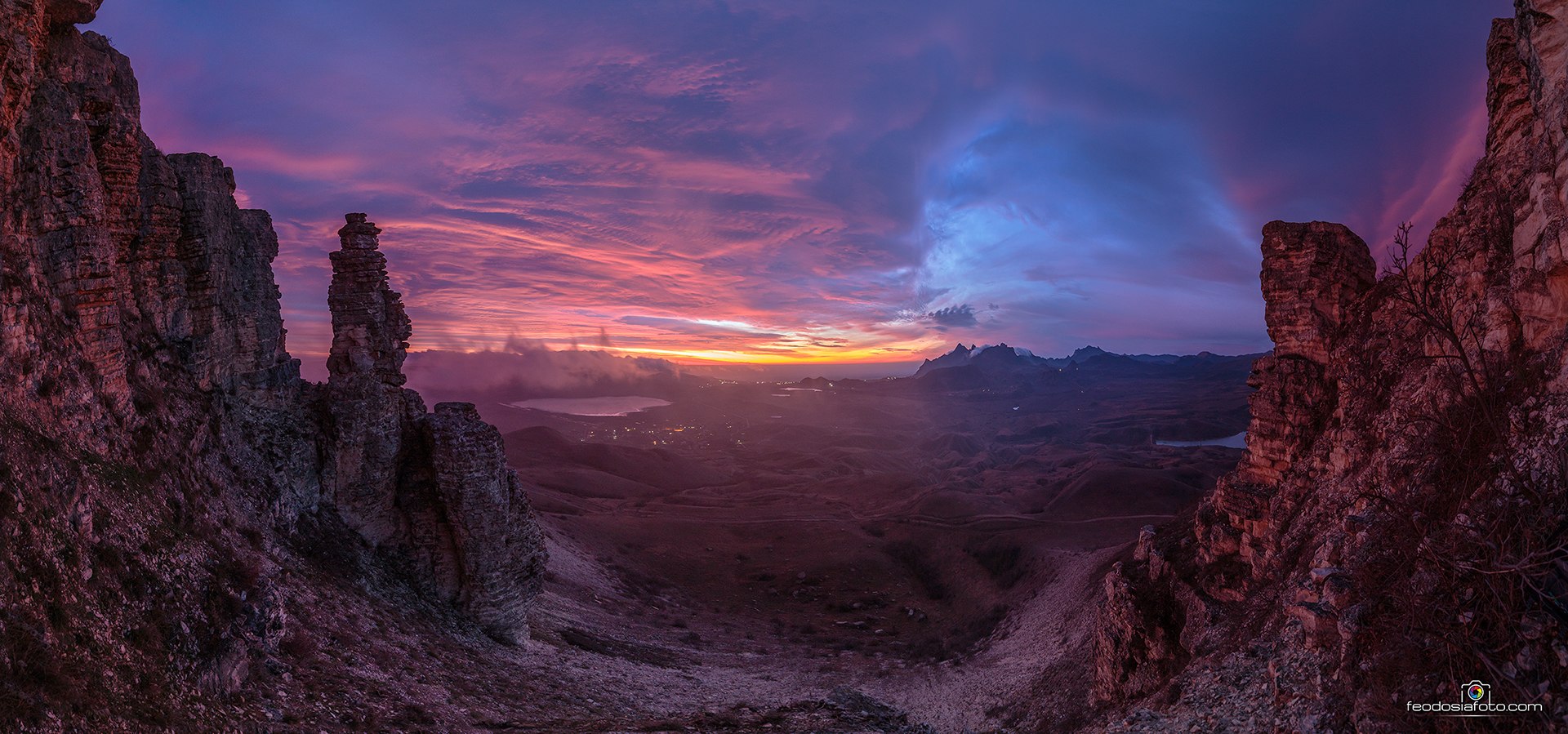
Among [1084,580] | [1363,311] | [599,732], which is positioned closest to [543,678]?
[599,732]

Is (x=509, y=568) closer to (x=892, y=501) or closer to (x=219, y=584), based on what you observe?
(x=219, y=584)

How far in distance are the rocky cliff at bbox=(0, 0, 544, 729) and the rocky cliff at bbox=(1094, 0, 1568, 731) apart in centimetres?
1611

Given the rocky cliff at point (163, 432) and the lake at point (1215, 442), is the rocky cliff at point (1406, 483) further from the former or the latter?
the lake at point (1215, 442)

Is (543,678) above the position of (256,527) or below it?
below

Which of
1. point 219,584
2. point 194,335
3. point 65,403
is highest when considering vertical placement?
point 194,335

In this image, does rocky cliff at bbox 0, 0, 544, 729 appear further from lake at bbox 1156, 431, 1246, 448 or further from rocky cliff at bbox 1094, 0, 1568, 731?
lake at bbox 1156, 431, 1246, 448

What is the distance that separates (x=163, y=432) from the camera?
13211mm

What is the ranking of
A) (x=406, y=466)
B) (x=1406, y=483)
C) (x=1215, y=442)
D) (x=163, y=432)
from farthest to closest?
(x=1215, y=442) → (x=406, y=466) → (x=163, y=432) → (x=1406, y=483)

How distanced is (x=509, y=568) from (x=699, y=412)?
527 feet

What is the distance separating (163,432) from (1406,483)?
78.0 feet

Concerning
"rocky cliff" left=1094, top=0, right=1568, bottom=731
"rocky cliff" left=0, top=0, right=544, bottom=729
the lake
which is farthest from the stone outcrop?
the lake

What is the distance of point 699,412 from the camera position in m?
184

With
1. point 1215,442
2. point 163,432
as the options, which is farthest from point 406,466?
point 1215,442

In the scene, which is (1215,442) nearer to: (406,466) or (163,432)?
(406,466)
